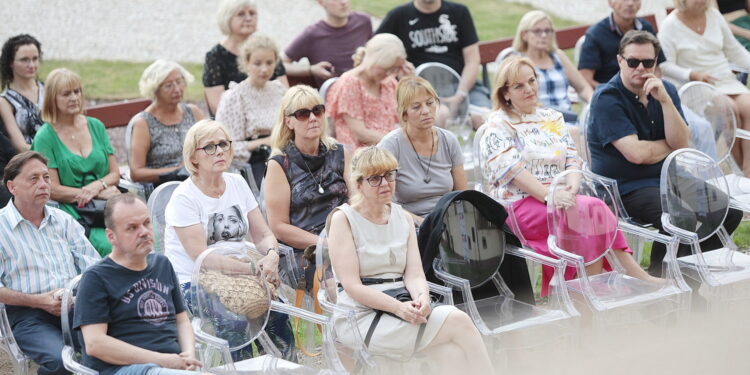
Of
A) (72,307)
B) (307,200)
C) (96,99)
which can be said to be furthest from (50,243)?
(96,99)

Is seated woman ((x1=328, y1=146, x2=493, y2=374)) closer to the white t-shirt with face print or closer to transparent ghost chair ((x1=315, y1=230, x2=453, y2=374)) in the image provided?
transparent ghost chair ((x1=315, y1=230, x2=453, y2=374))

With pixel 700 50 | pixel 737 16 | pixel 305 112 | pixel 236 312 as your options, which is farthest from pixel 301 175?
pixel 737 16

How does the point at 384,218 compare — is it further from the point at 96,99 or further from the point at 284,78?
the point at 96,99

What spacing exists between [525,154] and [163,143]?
2114 millimetres

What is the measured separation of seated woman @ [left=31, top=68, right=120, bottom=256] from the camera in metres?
5.22

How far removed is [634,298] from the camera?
4.51 m

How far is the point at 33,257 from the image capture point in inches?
165

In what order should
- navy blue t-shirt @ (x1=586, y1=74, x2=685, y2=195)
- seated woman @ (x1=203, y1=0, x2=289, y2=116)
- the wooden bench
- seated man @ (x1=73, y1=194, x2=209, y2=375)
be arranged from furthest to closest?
1. the wooden bench
2. seated woman @ (x1=203, y1=0, x2=289, y2=116)
3. navy blue t-shirt @ (x1=586, y1=74, x2=685, y2=195)
4. seated man @ (x1=73, y1=194, x2=209, y2=375)

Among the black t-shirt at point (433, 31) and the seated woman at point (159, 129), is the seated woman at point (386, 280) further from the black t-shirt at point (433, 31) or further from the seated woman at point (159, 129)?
the black t-shirt at point (433, 31)

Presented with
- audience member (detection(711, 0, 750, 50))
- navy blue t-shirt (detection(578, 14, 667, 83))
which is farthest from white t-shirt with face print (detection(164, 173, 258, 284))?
audience member (detection(711, 0, 750, 50))

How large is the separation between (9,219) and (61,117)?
1294 millimetres

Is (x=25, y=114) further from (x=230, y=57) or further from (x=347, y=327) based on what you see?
(x=347, y=327)

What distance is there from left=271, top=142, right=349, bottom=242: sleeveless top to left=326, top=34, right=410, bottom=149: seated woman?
3.44 ft

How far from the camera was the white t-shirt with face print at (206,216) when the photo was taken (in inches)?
173
